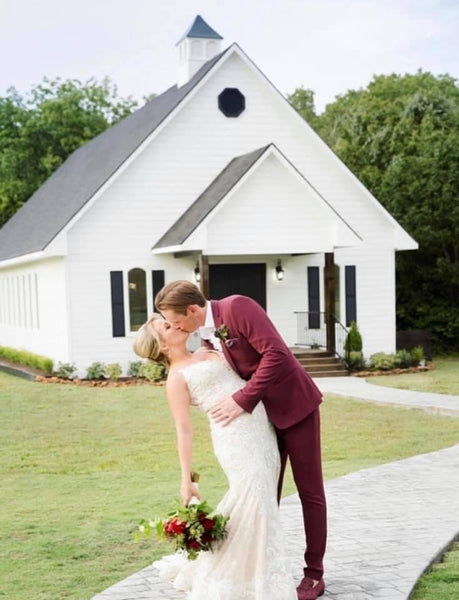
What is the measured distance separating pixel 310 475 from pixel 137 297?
1768 centimetres

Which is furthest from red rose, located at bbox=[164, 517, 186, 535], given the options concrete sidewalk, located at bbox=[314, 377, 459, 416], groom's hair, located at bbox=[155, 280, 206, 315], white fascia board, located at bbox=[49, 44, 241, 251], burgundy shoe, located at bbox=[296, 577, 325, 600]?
white fascia board, located at bbox=[49, 44, 241, 251]

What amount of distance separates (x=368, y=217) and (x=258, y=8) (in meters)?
8.65

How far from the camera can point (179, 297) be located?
5398mm

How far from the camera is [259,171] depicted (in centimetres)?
2184

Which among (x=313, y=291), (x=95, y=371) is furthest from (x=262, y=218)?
(x=95, y=371)

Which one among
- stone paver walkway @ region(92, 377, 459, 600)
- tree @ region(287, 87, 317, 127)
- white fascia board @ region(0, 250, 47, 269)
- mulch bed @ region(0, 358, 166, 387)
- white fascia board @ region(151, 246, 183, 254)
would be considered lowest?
mulch bed @ region(0, 358, 166, 387)

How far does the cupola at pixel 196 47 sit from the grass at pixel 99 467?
35.9ft

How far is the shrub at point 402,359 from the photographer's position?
922 inches

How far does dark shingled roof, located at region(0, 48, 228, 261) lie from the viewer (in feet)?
76.6

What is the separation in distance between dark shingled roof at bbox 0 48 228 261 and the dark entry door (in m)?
3.78

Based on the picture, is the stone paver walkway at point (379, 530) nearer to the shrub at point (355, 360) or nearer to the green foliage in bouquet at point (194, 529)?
the green foliage in bouquet at point (194, 529)

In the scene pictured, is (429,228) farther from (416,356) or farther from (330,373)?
(330,373)

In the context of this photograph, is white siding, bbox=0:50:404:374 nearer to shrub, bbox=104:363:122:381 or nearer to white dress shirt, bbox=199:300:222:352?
shrub, bbox=104:363:122:381

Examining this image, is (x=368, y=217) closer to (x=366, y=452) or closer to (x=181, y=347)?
(x=366, y=452)
